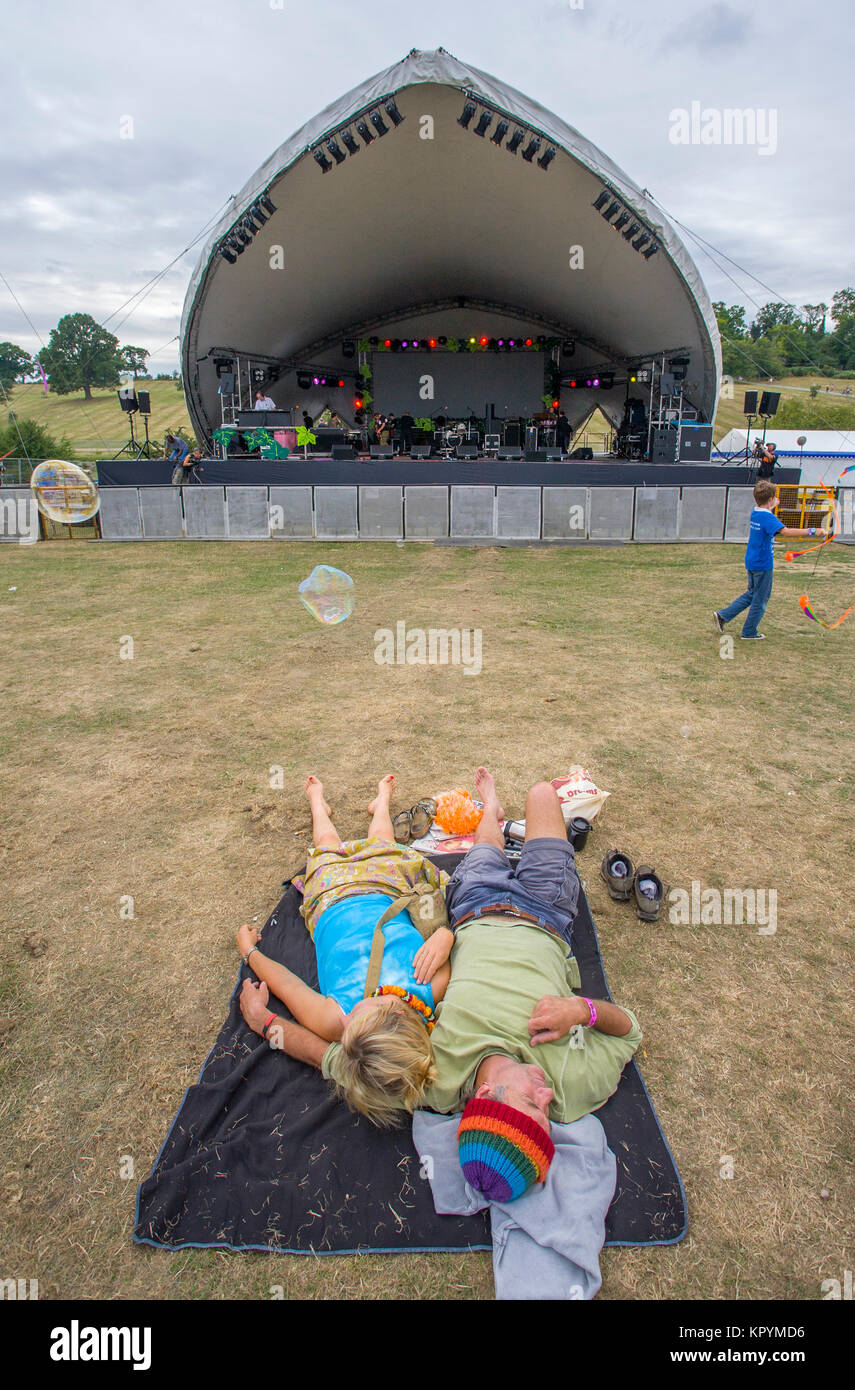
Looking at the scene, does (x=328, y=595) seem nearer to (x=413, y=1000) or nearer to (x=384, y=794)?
(x=384, y=794)

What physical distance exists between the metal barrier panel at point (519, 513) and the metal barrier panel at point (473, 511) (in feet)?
0.60

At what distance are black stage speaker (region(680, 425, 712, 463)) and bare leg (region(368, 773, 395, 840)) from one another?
814 inches

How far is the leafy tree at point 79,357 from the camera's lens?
191 ft

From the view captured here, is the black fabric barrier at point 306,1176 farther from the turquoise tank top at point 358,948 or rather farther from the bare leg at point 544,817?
the bare leg at point 544,817

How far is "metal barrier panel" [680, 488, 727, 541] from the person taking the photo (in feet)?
53.9

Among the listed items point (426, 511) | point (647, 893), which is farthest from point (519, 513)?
point (647, 893)

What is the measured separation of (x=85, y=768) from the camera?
5820 mm

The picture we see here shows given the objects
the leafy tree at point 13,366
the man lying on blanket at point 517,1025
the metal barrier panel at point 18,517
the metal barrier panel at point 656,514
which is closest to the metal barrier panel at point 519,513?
the metal barrier panel at point 656,514

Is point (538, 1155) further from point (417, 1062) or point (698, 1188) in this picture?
point (698, 1188)

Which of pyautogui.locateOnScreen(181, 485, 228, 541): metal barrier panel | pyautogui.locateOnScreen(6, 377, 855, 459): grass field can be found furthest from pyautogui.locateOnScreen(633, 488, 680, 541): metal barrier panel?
pyautogui.locateOnScreen(6, 377, 855, 459): grass field

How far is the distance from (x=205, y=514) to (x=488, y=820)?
605 inches

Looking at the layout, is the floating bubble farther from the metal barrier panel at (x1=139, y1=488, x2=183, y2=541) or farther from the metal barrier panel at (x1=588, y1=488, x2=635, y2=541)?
the metal barrier panel at (x1=588, y1=488, x2=635, y2=541)
